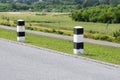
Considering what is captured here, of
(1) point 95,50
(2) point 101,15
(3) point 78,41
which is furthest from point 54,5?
(3) point 78,41

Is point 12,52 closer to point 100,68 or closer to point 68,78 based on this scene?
point 100,68

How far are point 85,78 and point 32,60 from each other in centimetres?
314

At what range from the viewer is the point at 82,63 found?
1072cm

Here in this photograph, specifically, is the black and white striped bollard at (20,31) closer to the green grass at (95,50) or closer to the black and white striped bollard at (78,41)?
the green grass at (95,50)

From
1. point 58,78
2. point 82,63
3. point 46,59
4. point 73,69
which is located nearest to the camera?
point 58,78

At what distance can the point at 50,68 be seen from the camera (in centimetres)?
977

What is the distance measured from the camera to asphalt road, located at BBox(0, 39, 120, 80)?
8.62 m

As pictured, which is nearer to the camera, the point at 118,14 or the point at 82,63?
the point at 82,63

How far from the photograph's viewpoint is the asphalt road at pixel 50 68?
28.3ft

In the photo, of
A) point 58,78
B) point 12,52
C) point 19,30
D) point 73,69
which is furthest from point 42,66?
point 19,30

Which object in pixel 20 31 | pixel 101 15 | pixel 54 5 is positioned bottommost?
pixel 54 5

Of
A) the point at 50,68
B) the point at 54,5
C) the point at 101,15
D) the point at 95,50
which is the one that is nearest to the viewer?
the point at 50,68

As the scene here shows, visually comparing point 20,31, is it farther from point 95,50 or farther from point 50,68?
point 50,68

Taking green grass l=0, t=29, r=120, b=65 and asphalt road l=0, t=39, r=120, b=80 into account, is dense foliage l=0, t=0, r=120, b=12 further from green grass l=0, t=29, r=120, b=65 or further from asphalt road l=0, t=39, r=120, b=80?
asphalt road l=0, t=39, r=120, b=80
